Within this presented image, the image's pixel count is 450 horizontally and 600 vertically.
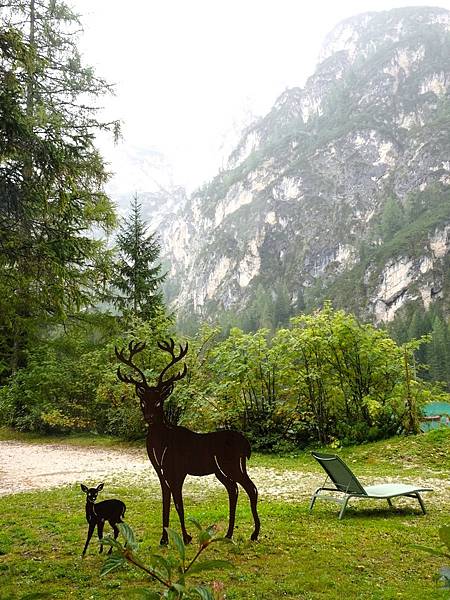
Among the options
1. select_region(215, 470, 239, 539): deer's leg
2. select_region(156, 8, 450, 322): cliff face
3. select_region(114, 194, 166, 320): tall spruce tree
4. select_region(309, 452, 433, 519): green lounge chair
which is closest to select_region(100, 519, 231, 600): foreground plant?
select_region(215, 470, 239, 539): deer's leg

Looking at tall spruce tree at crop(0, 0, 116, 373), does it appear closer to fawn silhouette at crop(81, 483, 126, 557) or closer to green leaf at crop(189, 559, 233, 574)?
fawn silhouette at crop(81, 483, 126, 557)

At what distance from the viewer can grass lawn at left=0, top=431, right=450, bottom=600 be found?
4211 mm

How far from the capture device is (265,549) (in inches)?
208

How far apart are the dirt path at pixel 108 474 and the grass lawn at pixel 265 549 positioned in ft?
2.18

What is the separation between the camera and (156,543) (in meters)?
5.44

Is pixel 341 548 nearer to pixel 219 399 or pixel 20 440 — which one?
pixel 219 399

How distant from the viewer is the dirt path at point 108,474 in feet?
28.6

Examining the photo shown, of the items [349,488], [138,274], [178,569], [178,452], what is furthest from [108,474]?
[138,274]

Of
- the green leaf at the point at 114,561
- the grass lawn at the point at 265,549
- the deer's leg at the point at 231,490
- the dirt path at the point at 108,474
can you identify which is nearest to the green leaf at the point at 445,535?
the green leaf at the point at 114,561

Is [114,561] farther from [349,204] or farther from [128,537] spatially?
[349,204]

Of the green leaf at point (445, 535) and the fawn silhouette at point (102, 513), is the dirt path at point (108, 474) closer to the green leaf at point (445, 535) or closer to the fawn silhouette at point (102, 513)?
the fawn silhouette at point (102, 513)

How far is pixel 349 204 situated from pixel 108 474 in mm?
142685

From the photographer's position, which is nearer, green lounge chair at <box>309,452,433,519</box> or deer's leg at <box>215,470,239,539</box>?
deer's leg at <box>215,470,239,539</box>

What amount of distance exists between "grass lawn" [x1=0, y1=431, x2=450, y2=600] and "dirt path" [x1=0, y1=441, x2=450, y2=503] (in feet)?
2.18
